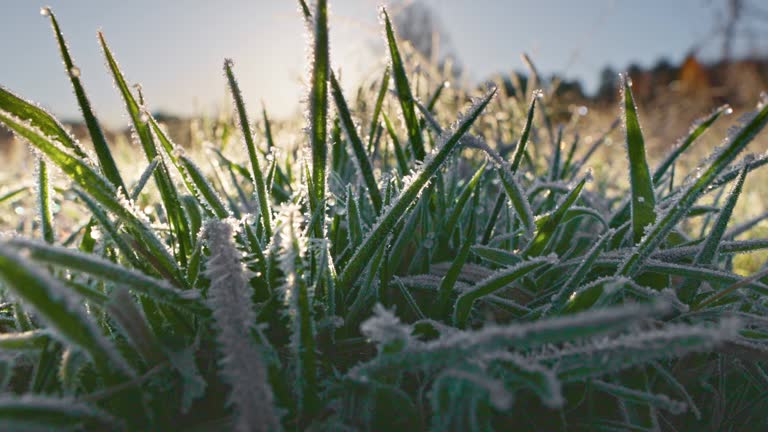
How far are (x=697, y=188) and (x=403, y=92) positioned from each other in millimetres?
428

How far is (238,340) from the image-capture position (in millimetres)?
506

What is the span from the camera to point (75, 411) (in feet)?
1.56

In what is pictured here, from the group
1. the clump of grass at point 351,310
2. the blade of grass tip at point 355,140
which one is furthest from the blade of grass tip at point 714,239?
the blade of grass tip at point 355,140

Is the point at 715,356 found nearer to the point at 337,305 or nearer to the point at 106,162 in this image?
the point at 337,305

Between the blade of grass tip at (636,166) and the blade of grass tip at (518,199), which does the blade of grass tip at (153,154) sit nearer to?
the blade of grass tip at (518,199)

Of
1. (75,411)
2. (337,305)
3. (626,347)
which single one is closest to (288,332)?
(337,305)

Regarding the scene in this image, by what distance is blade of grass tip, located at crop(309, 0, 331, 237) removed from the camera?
2.03ft

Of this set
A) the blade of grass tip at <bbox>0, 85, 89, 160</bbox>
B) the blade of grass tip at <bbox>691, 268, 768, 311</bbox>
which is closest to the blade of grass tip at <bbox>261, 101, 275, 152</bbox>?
the blade of grass tip at <bbox>0, 85, 89, 160</bbox>

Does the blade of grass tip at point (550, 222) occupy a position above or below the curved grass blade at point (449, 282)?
above

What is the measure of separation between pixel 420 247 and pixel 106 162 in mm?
453

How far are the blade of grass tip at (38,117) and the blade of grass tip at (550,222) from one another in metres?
0.62

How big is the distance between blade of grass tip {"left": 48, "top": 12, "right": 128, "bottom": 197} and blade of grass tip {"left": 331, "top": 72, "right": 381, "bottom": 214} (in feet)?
0.94

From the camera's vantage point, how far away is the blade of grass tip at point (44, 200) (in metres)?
0.72

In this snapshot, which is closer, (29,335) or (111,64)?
(29,335)
